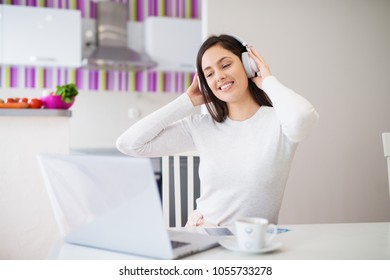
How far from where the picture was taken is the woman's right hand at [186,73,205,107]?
5.00 feet

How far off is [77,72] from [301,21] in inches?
91.3

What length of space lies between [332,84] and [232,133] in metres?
1.59

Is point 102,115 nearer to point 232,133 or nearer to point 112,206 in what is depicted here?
point 232,133

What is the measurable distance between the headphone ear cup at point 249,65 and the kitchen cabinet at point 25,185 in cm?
109

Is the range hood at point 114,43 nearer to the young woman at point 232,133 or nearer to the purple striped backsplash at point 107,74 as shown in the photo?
the purple striped backsplash at point 107,74

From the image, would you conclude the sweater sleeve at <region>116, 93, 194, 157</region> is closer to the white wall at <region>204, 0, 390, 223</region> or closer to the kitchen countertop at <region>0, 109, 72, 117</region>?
the kitchen countertop at <region>0, 109, 72, 117</region>

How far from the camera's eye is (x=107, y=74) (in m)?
4.39

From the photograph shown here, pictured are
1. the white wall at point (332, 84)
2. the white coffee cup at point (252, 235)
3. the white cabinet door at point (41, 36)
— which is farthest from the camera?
the white cabinet door at point (41, 36)

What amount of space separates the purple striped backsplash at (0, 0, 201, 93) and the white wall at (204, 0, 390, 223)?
1.98m

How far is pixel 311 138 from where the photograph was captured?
2.77m

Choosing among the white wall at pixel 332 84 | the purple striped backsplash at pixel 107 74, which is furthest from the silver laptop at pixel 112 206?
the purple striped backsplash at pixel 107 74

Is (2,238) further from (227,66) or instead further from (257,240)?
(257,240)

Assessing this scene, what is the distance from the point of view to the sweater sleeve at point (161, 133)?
148cm

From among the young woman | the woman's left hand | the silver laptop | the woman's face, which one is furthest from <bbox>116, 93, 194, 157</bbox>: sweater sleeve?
the silver laptop
